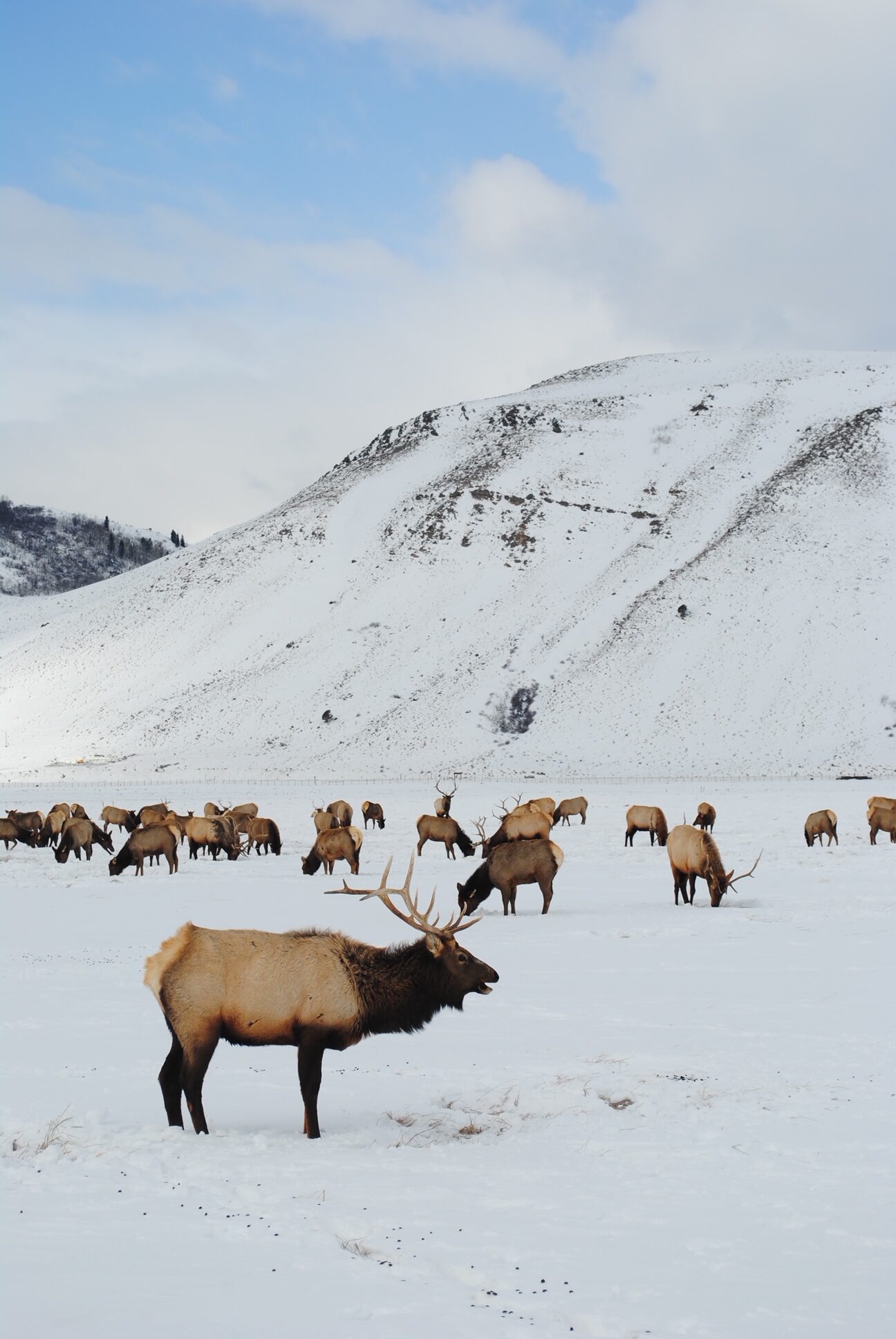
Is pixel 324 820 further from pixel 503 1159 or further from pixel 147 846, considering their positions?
pixel 503 1159

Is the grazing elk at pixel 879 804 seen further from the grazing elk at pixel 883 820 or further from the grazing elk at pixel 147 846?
the grazing elk at pixel 147 846

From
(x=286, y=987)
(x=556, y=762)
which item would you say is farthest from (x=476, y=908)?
(x=556, y=762)

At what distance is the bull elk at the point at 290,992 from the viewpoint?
7117 millimetres

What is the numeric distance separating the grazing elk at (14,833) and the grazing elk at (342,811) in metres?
9.05

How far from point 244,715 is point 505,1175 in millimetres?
78897

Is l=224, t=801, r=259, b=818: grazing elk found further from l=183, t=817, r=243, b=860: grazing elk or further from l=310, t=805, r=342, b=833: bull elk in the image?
l=183, t=817, r=243, b=860: grazing elk

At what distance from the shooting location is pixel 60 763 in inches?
3054

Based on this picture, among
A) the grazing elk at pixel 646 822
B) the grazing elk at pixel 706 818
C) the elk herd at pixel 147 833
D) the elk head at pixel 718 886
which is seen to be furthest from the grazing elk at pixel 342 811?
the elk head at pixel 718 886

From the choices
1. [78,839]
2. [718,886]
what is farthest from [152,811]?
[718,886]

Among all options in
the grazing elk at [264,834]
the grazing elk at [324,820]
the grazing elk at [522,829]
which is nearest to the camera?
the grazing elk at [522,829]

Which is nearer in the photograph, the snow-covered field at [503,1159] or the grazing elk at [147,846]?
the snow-covered field at [503,1159]

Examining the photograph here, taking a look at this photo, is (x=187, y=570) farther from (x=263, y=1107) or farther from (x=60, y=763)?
(x=263, y=1107)

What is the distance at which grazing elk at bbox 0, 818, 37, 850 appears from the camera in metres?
31.5

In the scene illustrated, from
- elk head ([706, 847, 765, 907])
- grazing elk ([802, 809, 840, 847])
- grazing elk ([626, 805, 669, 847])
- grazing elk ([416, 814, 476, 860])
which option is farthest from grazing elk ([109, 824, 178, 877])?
grazing elk ([802, 809, 840, 847])
